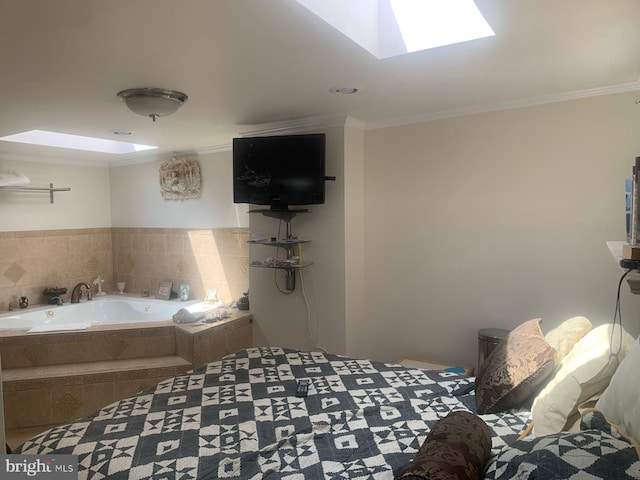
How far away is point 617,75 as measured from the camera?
2.42 metres

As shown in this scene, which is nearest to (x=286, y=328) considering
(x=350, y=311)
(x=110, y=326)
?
(x=350, y=311)

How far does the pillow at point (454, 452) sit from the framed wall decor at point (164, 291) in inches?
154

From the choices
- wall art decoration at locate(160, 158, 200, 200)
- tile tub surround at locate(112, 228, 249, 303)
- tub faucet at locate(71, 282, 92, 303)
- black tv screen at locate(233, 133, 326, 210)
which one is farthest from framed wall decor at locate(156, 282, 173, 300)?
black tv screen at locate(233, 133, 326, 210)

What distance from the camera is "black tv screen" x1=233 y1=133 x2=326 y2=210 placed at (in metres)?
3.29

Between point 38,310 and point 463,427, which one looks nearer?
point 463,427

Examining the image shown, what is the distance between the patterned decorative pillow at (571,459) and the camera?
3.42ft

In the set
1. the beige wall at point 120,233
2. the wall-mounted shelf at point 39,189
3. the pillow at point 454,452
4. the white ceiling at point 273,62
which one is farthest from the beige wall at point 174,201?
the pillow at point 454,452

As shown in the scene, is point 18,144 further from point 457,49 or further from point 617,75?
point 617,75

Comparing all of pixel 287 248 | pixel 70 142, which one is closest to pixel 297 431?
pixel 287 248

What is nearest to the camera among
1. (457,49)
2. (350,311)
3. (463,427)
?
(463,427)

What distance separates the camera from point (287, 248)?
3.59 meters

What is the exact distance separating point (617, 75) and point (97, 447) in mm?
3154

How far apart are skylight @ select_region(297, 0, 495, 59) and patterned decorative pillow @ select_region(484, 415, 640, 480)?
1578 mm

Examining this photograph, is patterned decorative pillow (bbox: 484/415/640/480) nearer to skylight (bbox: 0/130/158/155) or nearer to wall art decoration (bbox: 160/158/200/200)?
wall art decoration (bbox: 160/158/200/200)
